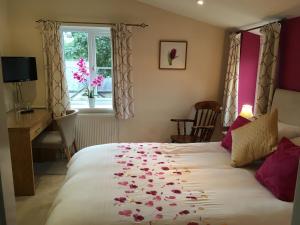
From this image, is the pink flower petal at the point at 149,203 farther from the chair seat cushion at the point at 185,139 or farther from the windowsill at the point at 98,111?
the windowsill at the point at 98,111

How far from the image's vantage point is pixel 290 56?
113 inches

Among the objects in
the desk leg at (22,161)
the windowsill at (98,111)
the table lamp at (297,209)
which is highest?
the table lamp at (297,209)

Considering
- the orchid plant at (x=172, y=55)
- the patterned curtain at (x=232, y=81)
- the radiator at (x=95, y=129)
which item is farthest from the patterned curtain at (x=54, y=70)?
the patterned curtain at (x=232, y=81)

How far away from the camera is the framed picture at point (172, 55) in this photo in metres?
4.19

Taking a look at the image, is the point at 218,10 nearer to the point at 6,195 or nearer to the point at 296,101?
the point at 296,101

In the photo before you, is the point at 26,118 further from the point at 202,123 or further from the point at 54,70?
the point at 202,123

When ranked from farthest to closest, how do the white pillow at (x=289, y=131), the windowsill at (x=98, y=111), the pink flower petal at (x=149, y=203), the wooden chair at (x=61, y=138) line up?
1. the windowsill at (x=98, y=111)
2. the wooden chair at (x=61, y=138)
3. the white pillow at (x=289, y=131)
4. the pink flower petal at (x=149, y=203)

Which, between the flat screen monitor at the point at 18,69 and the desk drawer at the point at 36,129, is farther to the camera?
the flat screen monitor at the point at 18,69

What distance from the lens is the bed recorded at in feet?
5.15

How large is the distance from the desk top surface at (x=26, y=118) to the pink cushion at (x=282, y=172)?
8.18 ft

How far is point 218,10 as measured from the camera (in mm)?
3404

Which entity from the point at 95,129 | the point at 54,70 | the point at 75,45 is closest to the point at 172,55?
the point at 75,45

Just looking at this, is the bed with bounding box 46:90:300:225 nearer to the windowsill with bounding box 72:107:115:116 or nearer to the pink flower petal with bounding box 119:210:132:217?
the pink flower petal with bounding box 119:210:132:217

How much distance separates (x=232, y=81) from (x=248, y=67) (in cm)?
31
